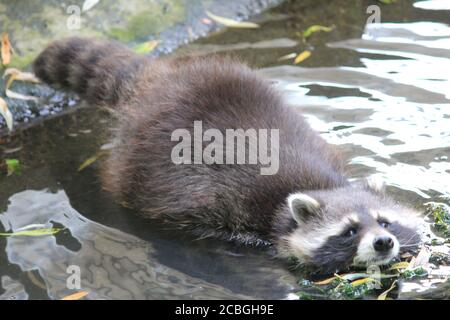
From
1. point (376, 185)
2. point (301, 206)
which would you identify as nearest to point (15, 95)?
point (301, 206)

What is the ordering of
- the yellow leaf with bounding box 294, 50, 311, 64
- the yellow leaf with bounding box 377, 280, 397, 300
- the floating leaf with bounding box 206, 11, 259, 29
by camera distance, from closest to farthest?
the yellow leaf with bounding box 377, 280, 397, 300
the yellow leaf with bounding box 294, 50, 311, 64
the floating leaf with bounding box 206, 11, 259, 29

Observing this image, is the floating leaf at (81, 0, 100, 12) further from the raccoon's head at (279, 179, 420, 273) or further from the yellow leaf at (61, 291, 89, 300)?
the yellow leaf at (61, 291, 89, 300)

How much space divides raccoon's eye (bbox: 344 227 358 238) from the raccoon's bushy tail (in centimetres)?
284

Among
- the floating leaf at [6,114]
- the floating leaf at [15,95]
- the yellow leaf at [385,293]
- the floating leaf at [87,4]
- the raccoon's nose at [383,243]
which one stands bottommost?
the yellow leaf at [385,293]

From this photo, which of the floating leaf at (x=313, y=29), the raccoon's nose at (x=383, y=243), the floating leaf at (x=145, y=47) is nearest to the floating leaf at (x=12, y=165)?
the floating leaf at (x=145, y=47)

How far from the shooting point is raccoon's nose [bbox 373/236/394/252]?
610 centimetres

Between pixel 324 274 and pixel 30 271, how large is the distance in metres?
2.28

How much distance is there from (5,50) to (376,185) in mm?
4551

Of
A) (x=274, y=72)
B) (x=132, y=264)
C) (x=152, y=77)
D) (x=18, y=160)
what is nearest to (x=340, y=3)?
(x=274, y=72)

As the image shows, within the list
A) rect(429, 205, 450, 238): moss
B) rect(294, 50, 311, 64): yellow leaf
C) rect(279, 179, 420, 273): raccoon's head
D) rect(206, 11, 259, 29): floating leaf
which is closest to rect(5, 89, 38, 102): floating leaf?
rect(206, 11, 259, 29): floating leaf

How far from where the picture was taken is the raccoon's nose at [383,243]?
6098 mm

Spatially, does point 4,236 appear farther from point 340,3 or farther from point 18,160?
point 340,3

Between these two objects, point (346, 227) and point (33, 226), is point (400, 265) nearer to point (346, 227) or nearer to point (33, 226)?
point (346, 227)

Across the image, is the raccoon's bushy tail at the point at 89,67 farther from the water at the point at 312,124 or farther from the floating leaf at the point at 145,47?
the floating leaf at the point at 145,47
